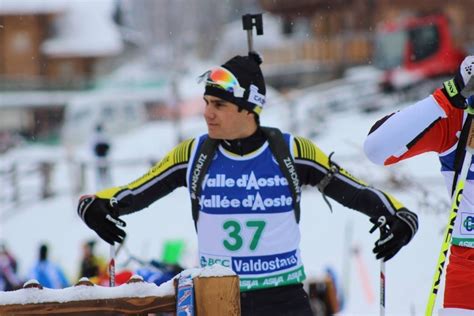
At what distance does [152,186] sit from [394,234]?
1.16 m

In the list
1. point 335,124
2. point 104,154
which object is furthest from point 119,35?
point 104,154

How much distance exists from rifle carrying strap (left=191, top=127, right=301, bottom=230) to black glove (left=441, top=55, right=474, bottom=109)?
0.85 metres

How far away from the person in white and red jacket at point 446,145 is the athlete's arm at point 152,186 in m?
0.98

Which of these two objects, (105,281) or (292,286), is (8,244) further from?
(292,286)

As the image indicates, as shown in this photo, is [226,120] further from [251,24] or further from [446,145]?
[446,145]

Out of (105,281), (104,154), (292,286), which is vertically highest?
(292,286)

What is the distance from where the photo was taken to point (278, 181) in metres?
3.94

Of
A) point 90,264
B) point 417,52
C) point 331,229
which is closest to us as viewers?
point 90,264

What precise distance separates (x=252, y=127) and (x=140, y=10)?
78914 mm

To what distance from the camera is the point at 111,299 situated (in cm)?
280

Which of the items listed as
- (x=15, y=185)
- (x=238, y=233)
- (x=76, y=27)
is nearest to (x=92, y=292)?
(x=238, y=233)

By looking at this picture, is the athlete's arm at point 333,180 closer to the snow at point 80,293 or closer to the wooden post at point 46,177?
the snow at point 80,293

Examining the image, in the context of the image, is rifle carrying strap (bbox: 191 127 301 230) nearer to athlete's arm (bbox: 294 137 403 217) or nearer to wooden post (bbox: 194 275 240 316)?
athlete's arm (bbox: 294 137 403 217)

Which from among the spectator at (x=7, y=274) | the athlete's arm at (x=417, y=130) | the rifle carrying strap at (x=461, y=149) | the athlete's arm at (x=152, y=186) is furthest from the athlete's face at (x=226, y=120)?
the spectator at (x=7, y=274)
